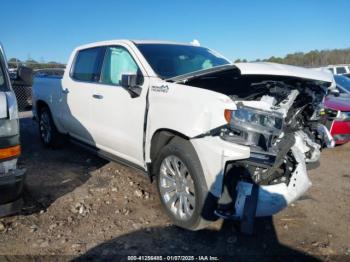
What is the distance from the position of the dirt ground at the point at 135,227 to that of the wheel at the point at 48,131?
142cm

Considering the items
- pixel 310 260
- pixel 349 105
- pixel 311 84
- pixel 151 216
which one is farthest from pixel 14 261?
pixel 349 105

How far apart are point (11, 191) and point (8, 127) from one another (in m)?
0.60

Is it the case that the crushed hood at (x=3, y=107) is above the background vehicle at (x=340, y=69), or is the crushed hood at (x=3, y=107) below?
above

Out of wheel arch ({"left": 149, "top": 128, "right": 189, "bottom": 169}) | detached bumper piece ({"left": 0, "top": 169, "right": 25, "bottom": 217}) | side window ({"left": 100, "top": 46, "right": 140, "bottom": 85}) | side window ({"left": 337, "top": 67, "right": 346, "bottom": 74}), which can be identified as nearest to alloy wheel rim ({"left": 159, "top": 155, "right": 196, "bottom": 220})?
wheel arch ({"left": 149, "top": 128, "right": 189, "bottom": 169})

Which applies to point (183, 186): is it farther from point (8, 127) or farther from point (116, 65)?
point (116, 65)

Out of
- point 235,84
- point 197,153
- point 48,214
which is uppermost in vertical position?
point 235,84

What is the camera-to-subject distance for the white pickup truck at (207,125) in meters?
3.11

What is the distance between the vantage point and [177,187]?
3639 millimetres

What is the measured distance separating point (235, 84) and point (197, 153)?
38.2 inches

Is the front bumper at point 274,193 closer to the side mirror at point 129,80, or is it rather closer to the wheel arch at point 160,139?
the wheel arch at point 160,139

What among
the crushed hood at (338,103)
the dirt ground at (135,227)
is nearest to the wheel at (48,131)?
the dirt ground at (135,227)

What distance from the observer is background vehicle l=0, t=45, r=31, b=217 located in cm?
320

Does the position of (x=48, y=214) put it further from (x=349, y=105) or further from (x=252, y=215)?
(x=349, y=105)

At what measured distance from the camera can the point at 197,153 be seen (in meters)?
3.27
